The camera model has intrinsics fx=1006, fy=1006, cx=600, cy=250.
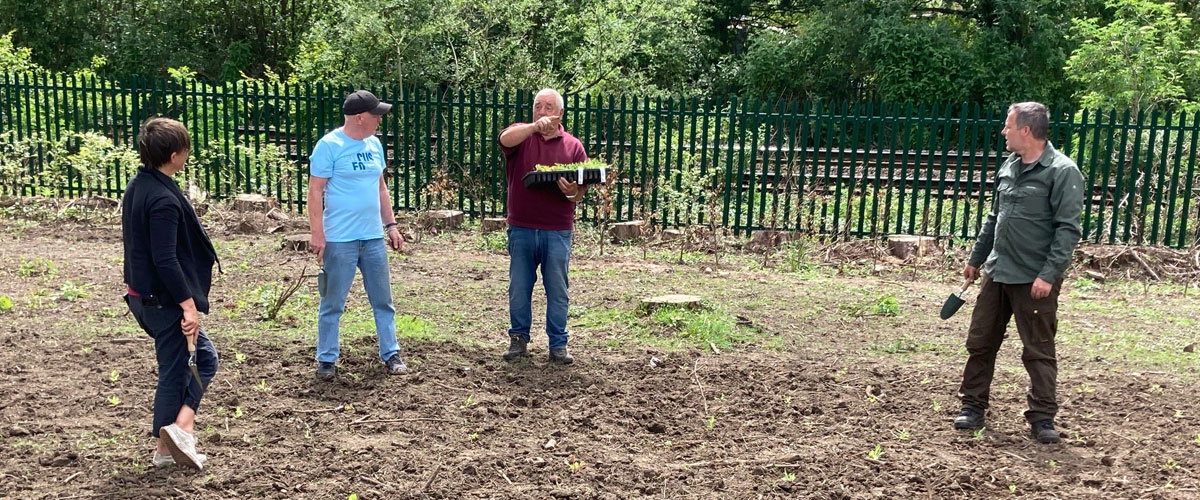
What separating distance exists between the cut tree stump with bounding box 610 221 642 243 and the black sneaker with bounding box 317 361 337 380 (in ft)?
18.2

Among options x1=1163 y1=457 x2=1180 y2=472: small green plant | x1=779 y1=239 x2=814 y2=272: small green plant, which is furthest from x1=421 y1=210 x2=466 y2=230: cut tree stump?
x1=1163 y1=457 x2=1180 y2=472: small green plant

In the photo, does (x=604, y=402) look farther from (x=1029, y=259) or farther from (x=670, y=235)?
(x=670, y=235)

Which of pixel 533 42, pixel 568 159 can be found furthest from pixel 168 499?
pixel 533 42

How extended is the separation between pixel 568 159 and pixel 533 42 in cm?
1230

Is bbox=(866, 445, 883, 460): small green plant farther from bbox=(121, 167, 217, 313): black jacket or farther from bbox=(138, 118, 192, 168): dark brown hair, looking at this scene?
bbox=(138, 118, 192, 168): dark brown hair

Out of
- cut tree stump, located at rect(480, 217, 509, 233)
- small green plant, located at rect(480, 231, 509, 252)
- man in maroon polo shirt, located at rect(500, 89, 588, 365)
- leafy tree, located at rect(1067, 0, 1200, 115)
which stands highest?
leafy tree, located at rect(1067, 0, 1200, 115)

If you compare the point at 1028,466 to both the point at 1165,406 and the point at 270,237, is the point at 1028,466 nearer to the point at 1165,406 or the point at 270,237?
the point at 1165,406

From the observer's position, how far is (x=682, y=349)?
648 cm

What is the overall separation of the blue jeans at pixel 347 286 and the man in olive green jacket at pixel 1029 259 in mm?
3145

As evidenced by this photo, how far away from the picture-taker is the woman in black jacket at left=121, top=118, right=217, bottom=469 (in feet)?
13.0

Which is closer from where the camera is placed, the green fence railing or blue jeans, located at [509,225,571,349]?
blue jeans, located at [509,225,571,349]

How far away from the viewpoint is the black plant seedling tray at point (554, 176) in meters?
5.61

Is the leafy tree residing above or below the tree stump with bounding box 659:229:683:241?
above

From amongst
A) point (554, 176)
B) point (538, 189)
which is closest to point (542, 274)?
point (538, 189)
